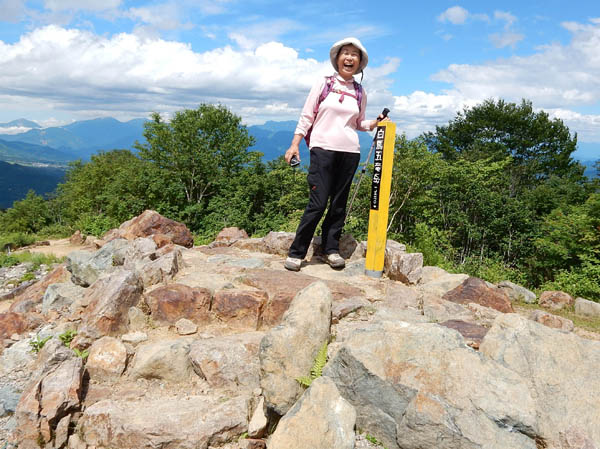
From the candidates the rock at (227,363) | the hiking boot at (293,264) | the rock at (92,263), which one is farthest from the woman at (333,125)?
the rock at (92,263)

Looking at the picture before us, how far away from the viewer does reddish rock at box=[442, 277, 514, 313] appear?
5.16 m

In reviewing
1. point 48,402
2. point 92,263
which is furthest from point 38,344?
point 92,263

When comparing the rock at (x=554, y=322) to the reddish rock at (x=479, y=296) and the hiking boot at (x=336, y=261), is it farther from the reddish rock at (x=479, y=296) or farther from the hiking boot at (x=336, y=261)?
the hiking boot at (x=336, y=261)

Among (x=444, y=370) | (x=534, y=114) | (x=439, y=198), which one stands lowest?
(x=439, y=198)

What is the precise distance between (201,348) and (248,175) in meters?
16.4

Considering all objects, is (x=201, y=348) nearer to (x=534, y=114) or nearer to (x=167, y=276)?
(x=167, y=276)

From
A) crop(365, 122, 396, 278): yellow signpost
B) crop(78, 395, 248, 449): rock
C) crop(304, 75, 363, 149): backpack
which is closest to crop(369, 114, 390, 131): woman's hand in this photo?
crop(365, 122, 396, 278): yellow signpost

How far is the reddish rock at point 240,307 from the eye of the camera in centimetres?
437

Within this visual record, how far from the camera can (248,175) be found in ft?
64.7

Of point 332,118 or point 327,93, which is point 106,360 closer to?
point 332,118

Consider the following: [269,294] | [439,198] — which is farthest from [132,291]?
[439,198]

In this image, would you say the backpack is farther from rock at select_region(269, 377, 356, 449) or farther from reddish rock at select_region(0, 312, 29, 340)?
reddish rock at select_region(0, 312, 29, 340)

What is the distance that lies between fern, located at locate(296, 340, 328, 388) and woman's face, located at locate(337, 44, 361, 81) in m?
3.41

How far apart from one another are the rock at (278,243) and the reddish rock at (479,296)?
8.78ft
